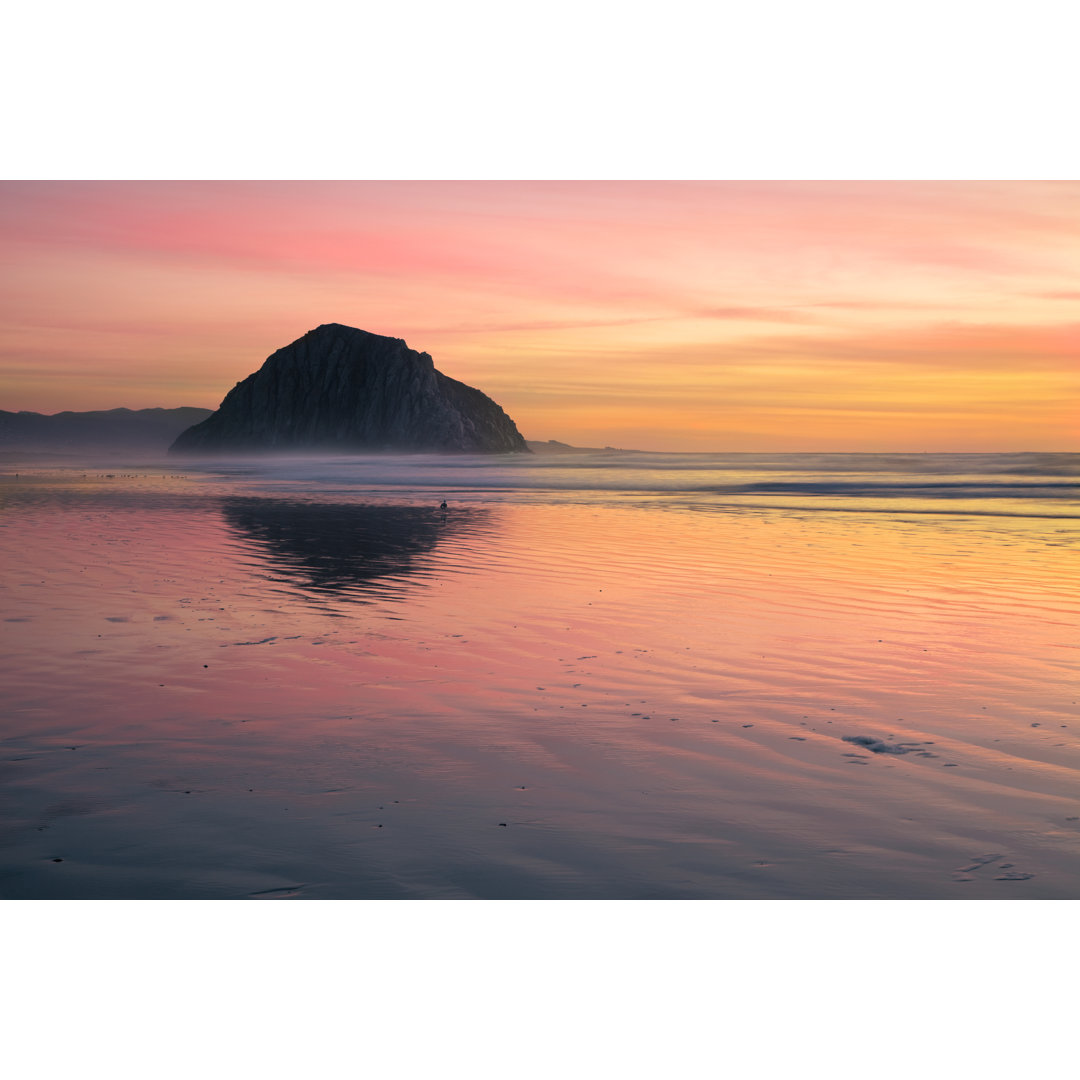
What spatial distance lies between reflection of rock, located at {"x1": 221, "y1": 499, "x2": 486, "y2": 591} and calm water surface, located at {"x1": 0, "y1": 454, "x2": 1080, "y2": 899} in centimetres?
25

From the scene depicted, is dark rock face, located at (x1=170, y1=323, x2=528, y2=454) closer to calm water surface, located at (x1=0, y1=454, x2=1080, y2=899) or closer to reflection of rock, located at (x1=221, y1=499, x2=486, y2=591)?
reflection of rock, located at (x1=221, y1=499, x2=486, y2=591)

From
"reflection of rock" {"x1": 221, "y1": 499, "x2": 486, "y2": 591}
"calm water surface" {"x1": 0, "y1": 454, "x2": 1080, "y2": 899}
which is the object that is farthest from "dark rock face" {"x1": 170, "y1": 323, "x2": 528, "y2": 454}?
"calm water surface" {"x1": 0, "y1": 454, "x2": 1080, "y2": 899}

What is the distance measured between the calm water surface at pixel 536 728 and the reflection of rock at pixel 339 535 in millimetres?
246

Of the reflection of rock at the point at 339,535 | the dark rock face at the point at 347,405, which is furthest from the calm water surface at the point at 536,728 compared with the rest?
the dark rock face at the point at 347,405

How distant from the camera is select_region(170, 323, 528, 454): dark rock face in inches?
6791

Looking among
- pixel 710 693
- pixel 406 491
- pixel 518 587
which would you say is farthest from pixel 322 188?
pixel 406 491

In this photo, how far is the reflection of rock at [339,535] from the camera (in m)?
13.1

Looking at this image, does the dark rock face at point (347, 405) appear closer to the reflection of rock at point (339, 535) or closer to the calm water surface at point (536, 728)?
the reflection of rock at point (339, 535)

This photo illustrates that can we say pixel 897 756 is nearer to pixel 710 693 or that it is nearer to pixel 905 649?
pixel 710 693

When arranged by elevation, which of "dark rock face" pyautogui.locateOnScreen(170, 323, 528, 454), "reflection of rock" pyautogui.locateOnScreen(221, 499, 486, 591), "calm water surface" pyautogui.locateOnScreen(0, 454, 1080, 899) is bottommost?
"calm water surface" pyautogui.locateOnScreen(0, 454, 1080, 899)

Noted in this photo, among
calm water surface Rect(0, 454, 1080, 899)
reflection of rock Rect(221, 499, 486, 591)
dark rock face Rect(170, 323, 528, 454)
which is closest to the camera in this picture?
calm water surface Rect(0, 454, 1080, 899)

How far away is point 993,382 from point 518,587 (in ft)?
58.1

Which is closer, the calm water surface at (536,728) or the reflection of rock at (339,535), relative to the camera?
the calm water surface at (536,728)

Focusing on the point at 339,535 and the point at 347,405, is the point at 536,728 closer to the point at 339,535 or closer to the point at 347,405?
the point at 339,535
